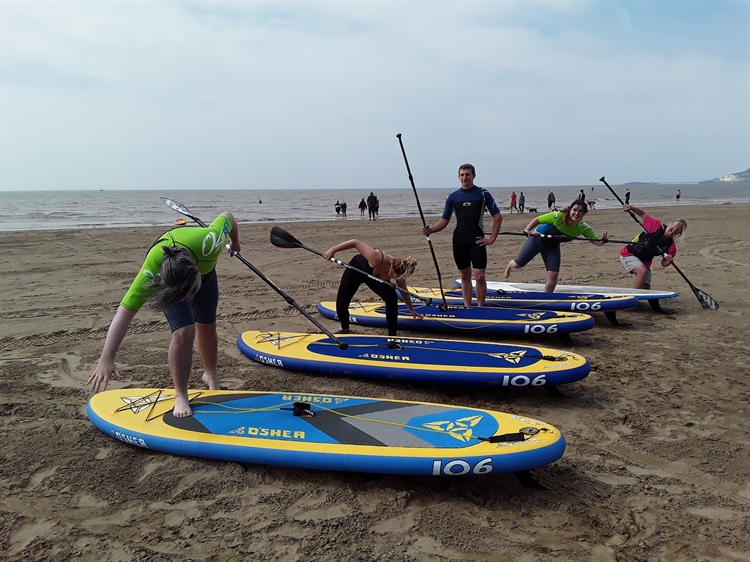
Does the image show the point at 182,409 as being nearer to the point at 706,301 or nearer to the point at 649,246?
the point at 649,246

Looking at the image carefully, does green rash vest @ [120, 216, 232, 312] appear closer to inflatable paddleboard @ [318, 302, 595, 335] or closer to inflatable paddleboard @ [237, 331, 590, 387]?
inflatable paddleboard @ [237, 331, 590, 387]

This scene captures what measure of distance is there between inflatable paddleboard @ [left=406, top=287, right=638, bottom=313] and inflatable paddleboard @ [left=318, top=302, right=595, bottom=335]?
392 mm

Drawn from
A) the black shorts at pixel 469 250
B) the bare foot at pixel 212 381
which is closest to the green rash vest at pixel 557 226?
the black shorts at pixel 469 250

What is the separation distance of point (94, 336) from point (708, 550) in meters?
6.46

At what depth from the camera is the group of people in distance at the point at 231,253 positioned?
320 cm

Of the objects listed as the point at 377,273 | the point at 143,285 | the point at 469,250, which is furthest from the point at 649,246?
the point at 143,285

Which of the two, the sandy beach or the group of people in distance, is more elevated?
the group of people in distance

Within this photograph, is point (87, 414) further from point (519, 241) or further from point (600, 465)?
point (519, 241)

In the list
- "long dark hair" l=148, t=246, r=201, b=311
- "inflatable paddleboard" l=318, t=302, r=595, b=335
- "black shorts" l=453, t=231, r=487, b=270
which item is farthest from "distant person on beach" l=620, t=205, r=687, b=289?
"long dark hair" l=148, t=246, r=201, b=311

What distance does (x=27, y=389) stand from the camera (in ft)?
14.9

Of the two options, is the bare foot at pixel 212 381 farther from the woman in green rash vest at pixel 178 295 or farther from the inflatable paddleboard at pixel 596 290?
the inflatable paddleboard at pixel 596 290

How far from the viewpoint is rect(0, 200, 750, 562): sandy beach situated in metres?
2.65

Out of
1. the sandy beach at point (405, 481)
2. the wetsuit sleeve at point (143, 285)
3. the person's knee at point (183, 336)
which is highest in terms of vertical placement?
the wetsuit sleeve at point (143, 285)

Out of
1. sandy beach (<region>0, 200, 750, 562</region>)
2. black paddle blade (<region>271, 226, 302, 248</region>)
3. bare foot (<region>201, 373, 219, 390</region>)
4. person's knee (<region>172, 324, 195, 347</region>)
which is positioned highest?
black paddle blade (<region>271, 226, 302, 248</region>)
